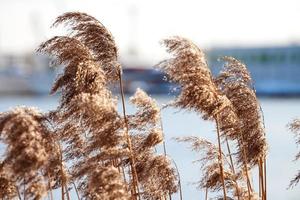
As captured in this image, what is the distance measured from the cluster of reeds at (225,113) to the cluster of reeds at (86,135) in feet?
0.73

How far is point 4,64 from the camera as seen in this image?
59.6 meters

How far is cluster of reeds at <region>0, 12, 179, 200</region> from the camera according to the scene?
3088 mm

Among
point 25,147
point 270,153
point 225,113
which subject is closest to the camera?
point 25,147

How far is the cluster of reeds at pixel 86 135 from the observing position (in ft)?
10.1

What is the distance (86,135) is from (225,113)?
735 mm

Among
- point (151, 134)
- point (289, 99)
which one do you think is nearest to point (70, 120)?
point (151, 134)

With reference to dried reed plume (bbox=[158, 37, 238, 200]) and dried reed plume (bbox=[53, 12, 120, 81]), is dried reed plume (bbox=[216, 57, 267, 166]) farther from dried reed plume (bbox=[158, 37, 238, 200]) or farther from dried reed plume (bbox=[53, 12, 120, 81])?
dried reed plume (bbox=[53, 12, 120, 81])

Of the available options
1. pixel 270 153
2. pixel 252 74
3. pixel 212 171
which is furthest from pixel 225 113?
pixel 252 74

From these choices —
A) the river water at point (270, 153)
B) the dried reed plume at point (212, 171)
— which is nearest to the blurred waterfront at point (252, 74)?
the river water at point (270, 153)

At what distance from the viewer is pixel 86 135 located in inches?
152

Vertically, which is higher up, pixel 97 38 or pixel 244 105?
pixel 97 38

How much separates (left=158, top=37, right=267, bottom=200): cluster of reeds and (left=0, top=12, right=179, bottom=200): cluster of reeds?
0.22 metres

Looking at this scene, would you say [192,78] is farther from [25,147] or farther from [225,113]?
[25,147]

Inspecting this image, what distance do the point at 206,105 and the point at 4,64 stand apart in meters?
57.0
